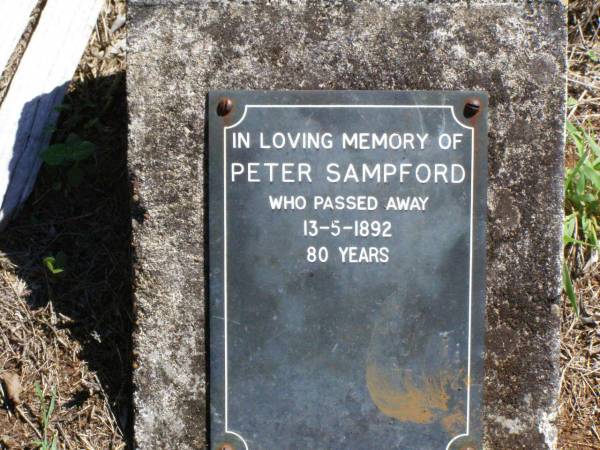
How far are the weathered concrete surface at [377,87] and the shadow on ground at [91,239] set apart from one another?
0.40m

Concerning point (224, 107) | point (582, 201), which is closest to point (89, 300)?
point (224, 107)

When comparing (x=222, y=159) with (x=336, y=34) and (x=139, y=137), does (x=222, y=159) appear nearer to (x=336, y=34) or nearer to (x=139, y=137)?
(x=139, y=137)

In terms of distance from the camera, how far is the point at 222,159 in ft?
6.68

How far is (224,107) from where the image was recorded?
2031 millimetres

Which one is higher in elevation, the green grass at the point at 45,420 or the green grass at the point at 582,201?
the green grass at the point at 582,201

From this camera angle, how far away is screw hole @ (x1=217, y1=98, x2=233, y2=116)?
2.03m

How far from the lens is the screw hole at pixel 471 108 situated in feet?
6.67

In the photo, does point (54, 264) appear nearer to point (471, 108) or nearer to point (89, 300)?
point (89, 300)

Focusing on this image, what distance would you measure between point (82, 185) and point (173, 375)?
0.95 metres

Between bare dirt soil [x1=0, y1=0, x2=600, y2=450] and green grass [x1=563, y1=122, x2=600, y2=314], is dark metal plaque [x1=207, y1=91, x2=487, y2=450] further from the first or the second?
green grass [x1=563, y1=122, x2=600, y2=314]

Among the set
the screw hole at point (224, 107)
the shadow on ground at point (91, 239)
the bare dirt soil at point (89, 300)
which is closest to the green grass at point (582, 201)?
the bare dirt soil at point (89, 300)

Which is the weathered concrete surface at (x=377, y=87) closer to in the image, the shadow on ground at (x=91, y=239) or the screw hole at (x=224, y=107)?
the screw hole at (x=224, y=107)

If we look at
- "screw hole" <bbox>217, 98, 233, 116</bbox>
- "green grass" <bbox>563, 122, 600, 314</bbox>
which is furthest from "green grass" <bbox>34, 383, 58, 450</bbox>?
"green grass" <bbox>563, 122, 600, 314</bbox>

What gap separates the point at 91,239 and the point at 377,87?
4.04 feet
